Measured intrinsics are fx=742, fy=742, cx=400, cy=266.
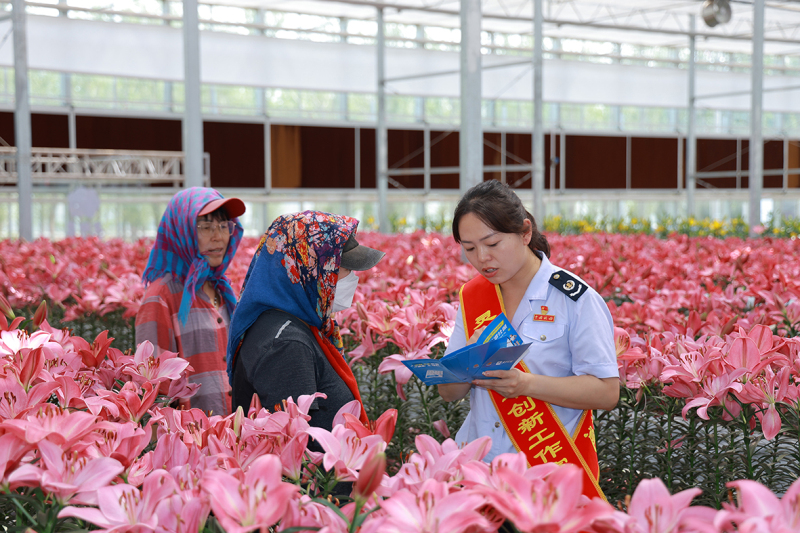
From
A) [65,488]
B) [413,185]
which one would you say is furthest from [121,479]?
[413,185]

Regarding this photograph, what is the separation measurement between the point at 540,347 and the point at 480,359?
246 millimetres

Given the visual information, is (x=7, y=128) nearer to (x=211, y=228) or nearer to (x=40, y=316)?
(x=211, y=228)

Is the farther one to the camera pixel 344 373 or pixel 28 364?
pixel 344 373

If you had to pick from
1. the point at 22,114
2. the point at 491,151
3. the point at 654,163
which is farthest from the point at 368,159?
the point at 22,114

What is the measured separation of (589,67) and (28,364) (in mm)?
20834

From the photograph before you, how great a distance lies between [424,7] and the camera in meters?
13.2

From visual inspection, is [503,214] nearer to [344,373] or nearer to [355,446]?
[344,373]

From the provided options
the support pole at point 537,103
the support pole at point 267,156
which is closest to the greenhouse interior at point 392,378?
the support pole at point 537,103

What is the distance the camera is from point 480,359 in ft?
5.24

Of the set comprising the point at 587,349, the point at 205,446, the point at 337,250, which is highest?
the point at 337,250

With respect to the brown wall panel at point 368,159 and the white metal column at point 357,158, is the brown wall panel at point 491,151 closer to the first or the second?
the brown wall panel at point 368,159

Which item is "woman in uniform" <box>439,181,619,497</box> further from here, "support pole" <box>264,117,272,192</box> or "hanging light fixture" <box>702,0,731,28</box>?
"support pole" <box>264,117,272,192</box>

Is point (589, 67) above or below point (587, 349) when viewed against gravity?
above

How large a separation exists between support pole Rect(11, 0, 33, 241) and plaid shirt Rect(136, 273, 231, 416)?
6.48 meters
